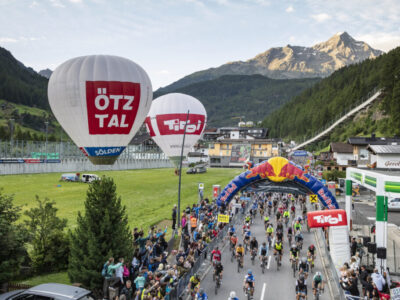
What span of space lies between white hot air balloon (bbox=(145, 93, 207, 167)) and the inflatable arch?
29.0ft

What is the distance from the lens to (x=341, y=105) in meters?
117

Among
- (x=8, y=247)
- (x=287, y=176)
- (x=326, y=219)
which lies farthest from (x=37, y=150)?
(x=326, y=219)

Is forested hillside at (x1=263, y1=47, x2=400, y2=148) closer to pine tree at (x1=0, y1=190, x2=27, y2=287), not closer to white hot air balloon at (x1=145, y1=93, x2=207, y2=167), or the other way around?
white hot air balloon at (x1=145, y1=93, x2=207, y2=167)

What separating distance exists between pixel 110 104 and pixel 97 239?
8388 mm

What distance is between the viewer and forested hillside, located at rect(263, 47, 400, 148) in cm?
7956

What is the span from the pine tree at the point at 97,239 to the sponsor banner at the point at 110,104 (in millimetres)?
5847

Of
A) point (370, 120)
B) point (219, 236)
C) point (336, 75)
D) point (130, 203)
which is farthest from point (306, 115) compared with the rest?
point (219, 236)

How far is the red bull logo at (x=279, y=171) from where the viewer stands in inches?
818

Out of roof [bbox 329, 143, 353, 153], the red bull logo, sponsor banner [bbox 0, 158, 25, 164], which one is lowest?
sponsor banner [bbox 0, 158, 25, 164]

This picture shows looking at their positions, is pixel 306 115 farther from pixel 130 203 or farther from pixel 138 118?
pixel 138 118

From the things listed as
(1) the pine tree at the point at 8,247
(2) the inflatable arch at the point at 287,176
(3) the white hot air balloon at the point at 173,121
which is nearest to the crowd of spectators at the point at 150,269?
(1) the pine tree at the point at 8,247

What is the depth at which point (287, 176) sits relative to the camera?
20875mm

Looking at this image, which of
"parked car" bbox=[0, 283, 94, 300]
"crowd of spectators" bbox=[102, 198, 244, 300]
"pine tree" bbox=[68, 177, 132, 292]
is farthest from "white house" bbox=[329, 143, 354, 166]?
"parked car" bbox=[0, 283, 94, 300]

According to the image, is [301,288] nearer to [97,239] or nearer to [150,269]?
[150,269]
